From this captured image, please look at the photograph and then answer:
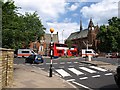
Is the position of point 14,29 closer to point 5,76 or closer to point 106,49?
point 5,76

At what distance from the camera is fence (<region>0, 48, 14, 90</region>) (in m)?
10.0

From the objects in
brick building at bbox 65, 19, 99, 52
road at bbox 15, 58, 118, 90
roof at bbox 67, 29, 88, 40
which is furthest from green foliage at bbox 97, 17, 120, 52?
road at bbox 15, 58, 118, 90

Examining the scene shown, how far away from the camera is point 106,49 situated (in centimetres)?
8581

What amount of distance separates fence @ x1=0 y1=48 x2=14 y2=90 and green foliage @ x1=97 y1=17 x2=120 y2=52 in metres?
70.4

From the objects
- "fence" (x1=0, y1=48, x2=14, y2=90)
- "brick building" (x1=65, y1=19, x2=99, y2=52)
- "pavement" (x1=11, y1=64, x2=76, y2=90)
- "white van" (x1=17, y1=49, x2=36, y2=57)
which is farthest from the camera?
"brick building" (x1=65, y1=19, x2=99, y2=52)

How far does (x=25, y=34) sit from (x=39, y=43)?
76.3 m

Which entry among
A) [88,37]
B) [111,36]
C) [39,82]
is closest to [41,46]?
[88,37]

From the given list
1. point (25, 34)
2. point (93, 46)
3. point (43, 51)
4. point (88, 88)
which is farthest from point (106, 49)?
point (88, 88)

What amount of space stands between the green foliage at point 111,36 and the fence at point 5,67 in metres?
70.4

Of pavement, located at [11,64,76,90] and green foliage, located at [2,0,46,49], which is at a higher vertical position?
green foliage, located at [2,0,46,49]

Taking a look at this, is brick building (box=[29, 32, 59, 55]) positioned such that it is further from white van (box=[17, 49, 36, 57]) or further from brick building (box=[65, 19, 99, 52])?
white van (box=[17, 49, 36, 57])

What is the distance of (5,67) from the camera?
11.0 m

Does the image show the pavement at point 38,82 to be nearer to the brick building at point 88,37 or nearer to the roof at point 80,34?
the brick building at point 88,37

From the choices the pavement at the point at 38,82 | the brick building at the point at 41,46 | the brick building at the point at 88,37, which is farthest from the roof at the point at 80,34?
the pavement at the point at 38,82
